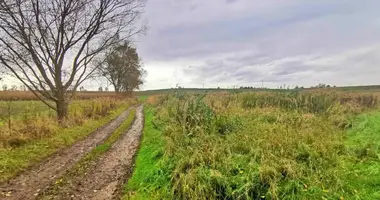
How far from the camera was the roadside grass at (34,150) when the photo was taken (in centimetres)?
820

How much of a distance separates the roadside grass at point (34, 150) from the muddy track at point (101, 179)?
6.87ft

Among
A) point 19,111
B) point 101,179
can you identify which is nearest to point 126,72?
point 19,111

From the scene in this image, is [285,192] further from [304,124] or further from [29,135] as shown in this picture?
[29,135]

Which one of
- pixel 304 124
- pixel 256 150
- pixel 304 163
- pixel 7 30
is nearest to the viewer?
pixel 304 163

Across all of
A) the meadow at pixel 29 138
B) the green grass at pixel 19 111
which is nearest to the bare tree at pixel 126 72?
the green grass at pixel 19 111

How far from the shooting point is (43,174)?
785 cm

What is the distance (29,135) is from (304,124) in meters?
11.2

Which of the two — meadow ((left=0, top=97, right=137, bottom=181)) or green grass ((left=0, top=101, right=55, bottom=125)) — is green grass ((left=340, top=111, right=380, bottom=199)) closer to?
meadow ((left=0, top=97, right=137, bottom=181))

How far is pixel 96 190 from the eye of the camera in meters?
6.57

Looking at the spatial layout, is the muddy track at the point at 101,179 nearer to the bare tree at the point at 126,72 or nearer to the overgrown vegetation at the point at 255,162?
the overgrown vegetation at the point at 255,162

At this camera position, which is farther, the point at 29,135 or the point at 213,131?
the point at 29,135

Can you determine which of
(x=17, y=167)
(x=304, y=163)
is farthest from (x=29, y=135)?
(x=304, y=163)

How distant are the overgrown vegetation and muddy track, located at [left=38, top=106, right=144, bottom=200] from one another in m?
0.42

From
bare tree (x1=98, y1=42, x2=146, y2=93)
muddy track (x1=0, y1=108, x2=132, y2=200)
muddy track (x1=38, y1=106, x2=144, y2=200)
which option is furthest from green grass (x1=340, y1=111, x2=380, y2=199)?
bare tree (x1=98, y1=42, x2=146, y2=93)
